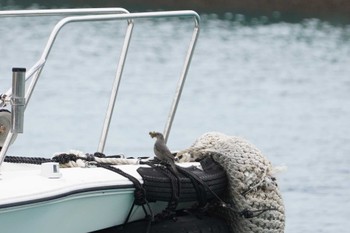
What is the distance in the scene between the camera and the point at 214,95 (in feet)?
51.5

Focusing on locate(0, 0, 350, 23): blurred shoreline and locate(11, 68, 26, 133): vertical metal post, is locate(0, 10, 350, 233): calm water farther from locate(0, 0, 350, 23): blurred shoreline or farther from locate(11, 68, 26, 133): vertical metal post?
locate(11, 68, 26, 133): vertical metal post

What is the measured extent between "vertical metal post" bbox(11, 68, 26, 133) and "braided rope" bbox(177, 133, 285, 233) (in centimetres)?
110

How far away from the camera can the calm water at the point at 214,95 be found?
10.7 meters

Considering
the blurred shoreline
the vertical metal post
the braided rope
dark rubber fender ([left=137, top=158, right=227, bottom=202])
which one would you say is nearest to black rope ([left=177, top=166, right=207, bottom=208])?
dark rubber fender ([left=137, top=158, right=227, bottom=202])

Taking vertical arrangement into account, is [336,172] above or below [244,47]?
below

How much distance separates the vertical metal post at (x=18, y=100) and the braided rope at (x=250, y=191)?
1102 mm

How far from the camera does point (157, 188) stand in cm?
466

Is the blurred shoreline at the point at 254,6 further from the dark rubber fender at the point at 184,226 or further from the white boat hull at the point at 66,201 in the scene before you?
the white boat hull at the point at 66,201

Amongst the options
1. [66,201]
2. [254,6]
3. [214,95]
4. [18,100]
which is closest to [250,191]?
[66,201]

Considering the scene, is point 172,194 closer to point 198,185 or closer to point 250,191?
point 198,185

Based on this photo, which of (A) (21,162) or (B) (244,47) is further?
(B) (244,47)

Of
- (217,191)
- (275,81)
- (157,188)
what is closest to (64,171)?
(157,188)

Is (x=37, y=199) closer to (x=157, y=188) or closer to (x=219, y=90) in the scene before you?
(x=157, y=188)

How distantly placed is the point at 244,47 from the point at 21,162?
55.1ft
